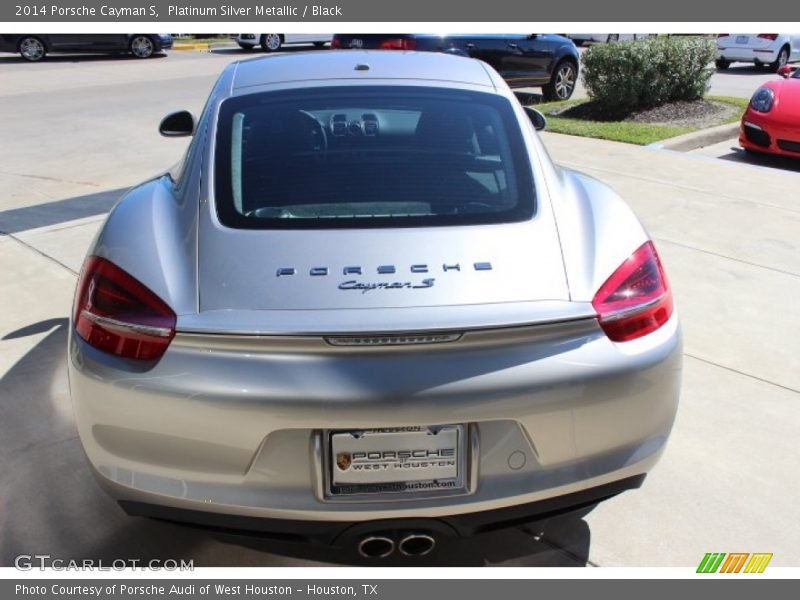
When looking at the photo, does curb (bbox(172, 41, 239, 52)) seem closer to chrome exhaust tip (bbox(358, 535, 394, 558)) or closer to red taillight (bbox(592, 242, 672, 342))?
red taillight (bbox(592, 242, 672, 342))

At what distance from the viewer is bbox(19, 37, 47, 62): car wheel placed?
65.9ft

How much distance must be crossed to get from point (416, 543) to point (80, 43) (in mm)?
21356

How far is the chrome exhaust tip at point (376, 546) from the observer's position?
7.41 feet

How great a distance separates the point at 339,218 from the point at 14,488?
1.63 metres

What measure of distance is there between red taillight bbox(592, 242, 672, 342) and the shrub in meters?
9.17

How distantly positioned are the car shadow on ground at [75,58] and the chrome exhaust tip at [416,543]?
20574mm

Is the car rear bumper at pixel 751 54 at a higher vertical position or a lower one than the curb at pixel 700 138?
higher

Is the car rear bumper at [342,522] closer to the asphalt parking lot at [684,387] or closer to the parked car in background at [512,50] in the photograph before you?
the asphalt parking lot at [684,387]

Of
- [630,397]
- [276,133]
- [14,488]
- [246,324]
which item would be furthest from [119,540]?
[630,397]

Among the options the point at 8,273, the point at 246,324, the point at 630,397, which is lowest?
the point at 8,273

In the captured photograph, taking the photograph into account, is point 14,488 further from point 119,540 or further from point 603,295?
point 603,295

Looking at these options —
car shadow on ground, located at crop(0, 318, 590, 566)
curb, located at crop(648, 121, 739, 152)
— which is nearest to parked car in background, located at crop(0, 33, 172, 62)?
curb, located at crop(648, 121, 739, 152)

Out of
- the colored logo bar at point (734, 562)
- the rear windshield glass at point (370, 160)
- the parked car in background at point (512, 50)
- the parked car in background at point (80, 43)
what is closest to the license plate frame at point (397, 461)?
the rear windshield glass at point (370, 160)
